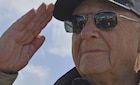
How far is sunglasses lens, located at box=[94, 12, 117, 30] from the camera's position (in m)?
4.89

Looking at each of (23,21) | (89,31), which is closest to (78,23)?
(89,31)

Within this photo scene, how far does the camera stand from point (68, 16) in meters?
5.35

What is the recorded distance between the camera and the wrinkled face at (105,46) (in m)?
4.81

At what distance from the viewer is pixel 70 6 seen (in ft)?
17.2

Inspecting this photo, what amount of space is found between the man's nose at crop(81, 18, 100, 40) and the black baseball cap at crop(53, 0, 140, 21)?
32 centimetres

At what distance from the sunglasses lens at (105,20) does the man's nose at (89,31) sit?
0.05 meters

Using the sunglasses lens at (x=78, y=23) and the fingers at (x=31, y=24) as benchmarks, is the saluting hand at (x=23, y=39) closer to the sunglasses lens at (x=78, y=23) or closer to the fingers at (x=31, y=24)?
the fingers at (x=31, y=24)

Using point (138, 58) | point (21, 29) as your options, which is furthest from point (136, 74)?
point (21, 29)

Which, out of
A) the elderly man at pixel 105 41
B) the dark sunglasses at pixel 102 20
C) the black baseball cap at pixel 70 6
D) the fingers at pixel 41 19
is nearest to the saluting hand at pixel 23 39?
the fingers at pixel 41 19

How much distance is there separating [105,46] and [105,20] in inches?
11.6

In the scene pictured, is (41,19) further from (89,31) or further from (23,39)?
Result: (89,31)

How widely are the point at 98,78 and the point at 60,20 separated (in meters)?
0.95

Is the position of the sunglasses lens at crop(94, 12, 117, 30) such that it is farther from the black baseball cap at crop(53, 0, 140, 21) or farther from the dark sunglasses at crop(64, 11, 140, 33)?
the black baseball cap at crop(53, 0, 140, 21)

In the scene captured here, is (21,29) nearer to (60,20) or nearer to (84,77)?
(60,20)
